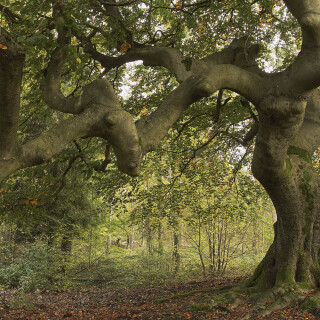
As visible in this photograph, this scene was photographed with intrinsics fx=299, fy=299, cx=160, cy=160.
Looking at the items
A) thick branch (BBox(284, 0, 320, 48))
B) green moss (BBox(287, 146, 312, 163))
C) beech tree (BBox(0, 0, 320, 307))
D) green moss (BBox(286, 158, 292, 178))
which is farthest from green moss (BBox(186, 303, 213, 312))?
thick branch (BBox(284, 0, 320, 48))

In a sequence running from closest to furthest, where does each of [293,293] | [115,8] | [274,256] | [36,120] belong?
[293,293] → [274,256] → [115,8] → [36,120]

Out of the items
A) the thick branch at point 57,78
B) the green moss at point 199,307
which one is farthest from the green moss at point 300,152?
the thick branch at point 57,78

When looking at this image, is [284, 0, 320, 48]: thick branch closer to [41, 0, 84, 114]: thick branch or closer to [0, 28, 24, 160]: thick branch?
[41, 0, 84, 114]: thick branch

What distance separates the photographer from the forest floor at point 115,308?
4867 millimetres

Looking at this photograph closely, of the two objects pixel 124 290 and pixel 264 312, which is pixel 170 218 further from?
pixel 264 312

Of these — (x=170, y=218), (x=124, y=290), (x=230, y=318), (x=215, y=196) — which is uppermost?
(x=215, y=196)

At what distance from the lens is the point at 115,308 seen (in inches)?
274

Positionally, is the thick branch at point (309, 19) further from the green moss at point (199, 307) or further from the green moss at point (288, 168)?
the green moss at point (199, 307)

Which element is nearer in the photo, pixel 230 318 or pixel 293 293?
pixel 230 318

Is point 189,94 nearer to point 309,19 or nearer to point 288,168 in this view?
point 309,19

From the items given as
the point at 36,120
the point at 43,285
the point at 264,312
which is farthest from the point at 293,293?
the point at 36,120

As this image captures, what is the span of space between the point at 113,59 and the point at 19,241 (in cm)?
991

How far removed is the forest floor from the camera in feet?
16.0

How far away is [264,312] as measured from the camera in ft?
15.4
